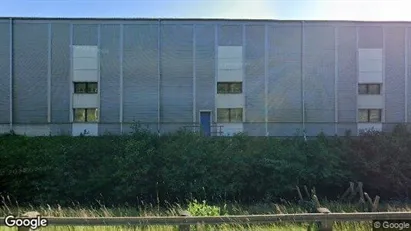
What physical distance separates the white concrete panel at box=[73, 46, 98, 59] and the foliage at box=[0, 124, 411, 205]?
608 inches

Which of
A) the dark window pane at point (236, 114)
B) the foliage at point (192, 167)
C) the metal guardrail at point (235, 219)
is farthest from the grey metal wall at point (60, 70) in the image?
the metal guardrail at point (235, 219)

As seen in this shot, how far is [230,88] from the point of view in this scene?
1125 inches

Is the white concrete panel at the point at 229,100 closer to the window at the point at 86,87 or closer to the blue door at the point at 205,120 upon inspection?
the blue door at the point at 205,120

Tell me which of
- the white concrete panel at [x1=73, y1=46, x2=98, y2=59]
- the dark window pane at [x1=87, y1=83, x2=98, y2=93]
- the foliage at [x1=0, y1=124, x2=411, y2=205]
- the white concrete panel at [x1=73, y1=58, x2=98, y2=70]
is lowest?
the foliage at [x1=0, y1=124, x2=411, y2=205]

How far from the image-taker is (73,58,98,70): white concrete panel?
27906 mm

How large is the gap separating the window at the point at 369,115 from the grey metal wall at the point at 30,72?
96.0ft

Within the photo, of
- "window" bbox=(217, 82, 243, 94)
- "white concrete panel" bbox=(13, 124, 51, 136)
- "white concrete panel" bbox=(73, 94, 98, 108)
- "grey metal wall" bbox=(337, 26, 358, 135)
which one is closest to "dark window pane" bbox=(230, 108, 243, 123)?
"window" bbox=(217, 82, 243, 94)

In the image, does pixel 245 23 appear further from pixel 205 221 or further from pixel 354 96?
pixel 205 221

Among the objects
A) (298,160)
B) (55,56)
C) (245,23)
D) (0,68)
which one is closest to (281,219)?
(298,160)

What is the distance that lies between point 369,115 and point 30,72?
1252 inches

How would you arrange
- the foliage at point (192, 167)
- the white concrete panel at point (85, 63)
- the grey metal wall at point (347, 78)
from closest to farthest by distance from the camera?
the foliage at point (192, 167), the white concrete panel at point (85, 63), the grey metal wall at point (347, 78)

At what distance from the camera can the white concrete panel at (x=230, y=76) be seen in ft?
93.2

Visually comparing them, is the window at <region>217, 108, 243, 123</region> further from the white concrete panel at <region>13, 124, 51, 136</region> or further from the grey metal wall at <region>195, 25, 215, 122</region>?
the white concrete panel at <region>13, 124, 51, 136</region>

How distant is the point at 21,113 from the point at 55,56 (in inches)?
234
